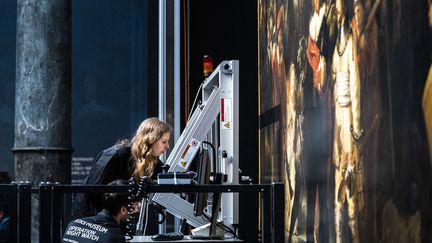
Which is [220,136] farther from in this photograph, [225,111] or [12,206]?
[12,206]

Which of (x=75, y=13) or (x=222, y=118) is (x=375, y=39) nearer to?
(x=222, y=118)

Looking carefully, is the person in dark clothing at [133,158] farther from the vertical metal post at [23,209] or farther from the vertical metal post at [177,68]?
the vertical metal post at [177,68]

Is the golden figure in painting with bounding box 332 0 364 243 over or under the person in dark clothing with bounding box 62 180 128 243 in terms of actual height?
over

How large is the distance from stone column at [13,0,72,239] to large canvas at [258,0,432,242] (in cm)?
204

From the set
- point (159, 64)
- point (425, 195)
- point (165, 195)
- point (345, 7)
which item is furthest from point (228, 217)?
point (159, 64)

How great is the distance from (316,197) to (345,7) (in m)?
1.29

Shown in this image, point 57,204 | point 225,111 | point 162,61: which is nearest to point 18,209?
point 57,204

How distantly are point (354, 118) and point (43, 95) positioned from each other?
4111 mm

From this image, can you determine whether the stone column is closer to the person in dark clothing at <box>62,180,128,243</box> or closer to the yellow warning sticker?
the yellow warning sticker

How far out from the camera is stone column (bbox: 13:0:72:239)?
7.71 m

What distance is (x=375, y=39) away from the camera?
393cm

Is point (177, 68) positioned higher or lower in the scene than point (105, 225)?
higher

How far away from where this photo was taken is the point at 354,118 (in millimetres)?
4312

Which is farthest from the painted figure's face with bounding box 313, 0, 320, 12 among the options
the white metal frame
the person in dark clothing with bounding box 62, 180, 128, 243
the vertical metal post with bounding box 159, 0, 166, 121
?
the vertical metal post with bounding box 159, 0, 166, 121
